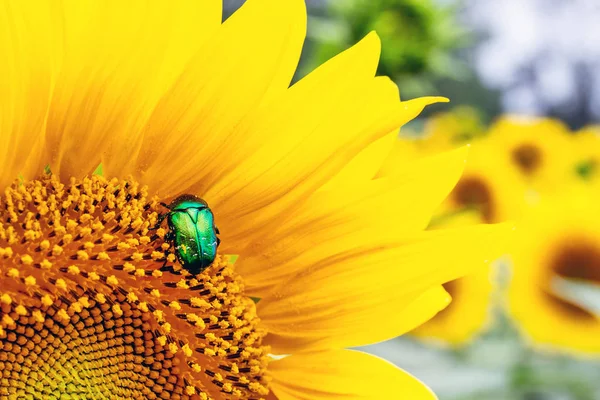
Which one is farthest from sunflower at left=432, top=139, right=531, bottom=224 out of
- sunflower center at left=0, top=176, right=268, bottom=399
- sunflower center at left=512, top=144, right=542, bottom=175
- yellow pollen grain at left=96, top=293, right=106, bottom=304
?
yellow pollen grain at left=96, top=293, right=106, bottom=304

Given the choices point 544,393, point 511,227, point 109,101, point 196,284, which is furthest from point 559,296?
point 109,101

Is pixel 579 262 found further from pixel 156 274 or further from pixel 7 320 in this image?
pixel 7 320

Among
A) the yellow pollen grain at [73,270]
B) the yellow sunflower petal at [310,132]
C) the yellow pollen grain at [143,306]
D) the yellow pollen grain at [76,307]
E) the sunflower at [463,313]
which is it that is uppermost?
→ the sunflower at [463,313]

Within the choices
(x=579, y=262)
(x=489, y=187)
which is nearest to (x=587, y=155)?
(x=489, y=187)

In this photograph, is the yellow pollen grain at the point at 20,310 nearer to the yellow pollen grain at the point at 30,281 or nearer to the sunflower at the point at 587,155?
the yellow pollen grain at the point at 30,281

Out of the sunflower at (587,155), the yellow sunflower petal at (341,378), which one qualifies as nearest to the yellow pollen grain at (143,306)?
the yellow sunflower petal at (341,378)

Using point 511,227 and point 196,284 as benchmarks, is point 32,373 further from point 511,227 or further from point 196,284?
point 511,227

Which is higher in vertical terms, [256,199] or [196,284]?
[256,199]
